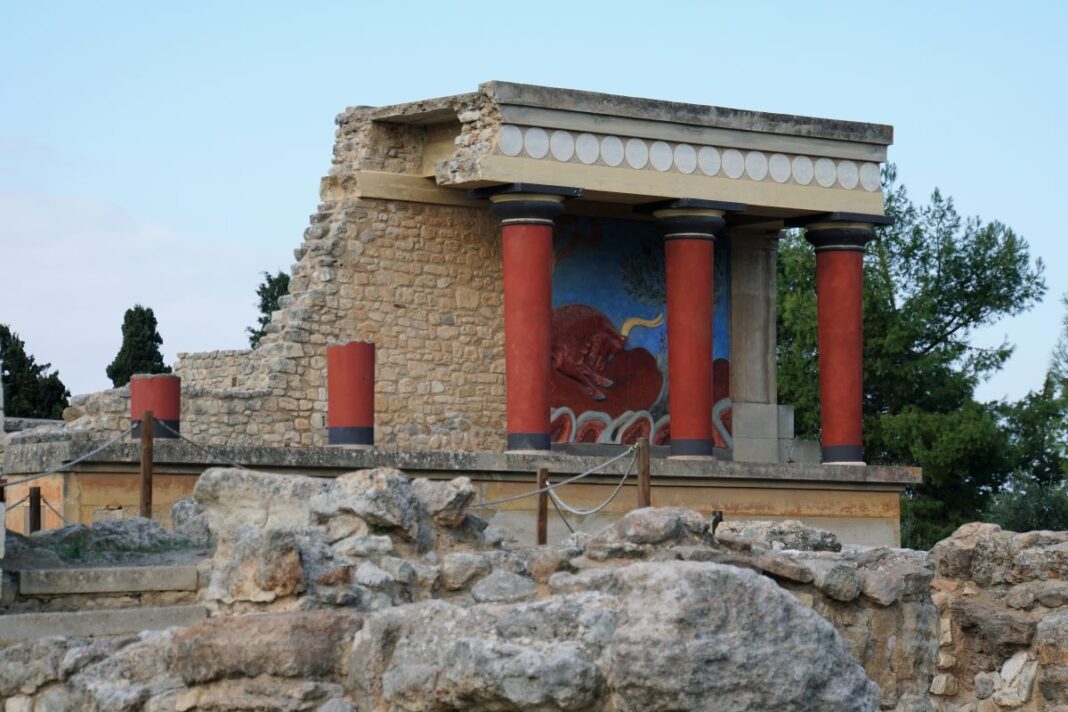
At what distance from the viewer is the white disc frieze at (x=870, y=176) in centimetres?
2233

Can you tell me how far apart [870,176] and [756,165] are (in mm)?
1638

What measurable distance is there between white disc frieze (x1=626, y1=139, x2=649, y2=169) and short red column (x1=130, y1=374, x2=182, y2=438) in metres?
6.28

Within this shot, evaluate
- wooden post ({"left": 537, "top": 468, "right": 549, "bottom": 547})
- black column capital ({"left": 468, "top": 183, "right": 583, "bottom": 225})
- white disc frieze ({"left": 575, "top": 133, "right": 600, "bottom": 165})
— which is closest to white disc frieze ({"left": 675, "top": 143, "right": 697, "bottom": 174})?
white disc frieze ({"left": 575, "top": 133, "right": 600, "bottom": 165})

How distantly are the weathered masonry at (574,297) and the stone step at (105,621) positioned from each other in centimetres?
959

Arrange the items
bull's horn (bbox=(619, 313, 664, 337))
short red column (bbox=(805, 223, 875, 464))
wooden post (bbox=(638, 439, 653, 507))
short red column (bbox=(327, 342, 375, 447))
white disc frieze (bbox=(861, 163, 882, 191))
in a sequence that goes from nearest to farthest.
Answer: wooden post (bbox=(638, 439, 653, 507)) → short red column (bbox=(327, 342, 375, 447)) → short red column (bbox=(805, 223, 875, 464)) → bull's horn (bbox=(619, 313, 664, 337)) → white disc frieze (bbox=(861, 163, 882, 191))

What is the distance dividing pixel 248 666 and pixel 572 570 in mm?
1829

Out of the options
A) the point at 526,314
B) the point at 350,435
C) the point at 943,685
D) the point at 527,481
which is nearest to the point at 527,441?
the point at 527,481

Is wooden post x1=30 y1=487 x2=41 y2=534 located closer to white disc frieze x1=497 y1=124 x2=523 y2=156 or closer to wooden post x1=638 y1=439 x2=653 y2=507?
wooden post x1=638 y1=439 x2=653 y2=507

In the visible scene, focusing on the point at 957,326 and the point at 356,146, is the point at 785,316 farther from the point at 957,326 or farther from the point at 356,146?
the point at 356,146

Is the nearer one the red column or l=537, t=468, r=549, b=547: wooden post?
l=537, t=468, r=549, b=547: wooden post

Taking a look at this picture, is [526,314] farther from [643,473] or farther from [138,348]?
[138,348]

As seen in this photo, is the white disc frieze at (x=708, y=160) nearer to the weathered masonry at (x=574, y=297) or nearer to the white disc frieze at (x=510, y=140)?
the weathered masonry at (x=574, y=297)

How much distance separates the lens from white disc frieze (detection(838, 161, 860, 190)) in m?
22.1

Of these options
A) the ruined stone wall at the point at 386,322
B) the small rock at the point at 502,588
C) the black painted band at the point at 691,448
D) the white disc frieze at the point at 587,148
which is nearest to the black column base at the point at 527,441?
the ruined stone wall at the point at 386,322
